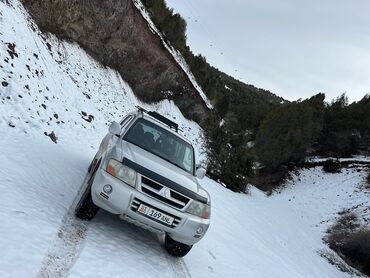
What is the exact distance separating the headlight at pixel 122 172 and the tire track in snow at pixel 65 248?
3.48ft

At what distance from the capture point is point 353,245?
761 inches

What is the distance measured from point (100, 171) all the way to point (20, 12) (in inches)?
450

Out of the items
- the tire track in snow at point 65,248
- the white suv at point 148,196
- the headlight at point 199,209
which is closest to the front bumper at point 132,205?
the white suv at point 148,196

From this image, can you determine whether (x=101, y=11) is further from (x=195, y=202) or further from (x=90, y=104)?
(x=195, y=202)

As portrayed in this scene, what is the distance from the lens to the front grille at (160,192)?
5.95 m

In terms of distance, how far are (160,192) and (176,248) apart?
4.66 feet

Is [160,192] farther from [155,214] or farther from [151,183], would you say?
[155,214]

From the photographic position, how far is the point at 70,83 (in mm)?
16594

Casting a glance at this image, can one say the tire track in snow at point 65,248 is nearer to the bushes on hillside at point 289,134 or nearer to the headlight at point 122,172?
the headlight at point 122,172

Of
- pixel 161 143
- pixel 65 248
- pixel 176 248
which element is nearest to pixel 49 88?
pixel 161 143

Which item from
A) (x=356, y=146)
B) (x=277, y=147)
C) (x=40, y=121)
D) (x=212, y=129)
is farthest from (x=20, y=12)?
(x=356, y=146)

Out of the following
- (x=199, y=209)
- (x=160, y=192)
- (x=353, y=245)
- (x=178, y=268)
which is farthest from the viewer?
(x=353, y=245)

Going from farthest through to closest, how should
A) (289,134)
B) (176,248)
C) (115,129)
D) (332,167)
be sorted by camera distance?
(289,134)
(332,167)
(115,129)
(176,248)

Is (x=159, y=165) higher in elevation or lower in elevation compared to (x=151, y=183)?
higher
